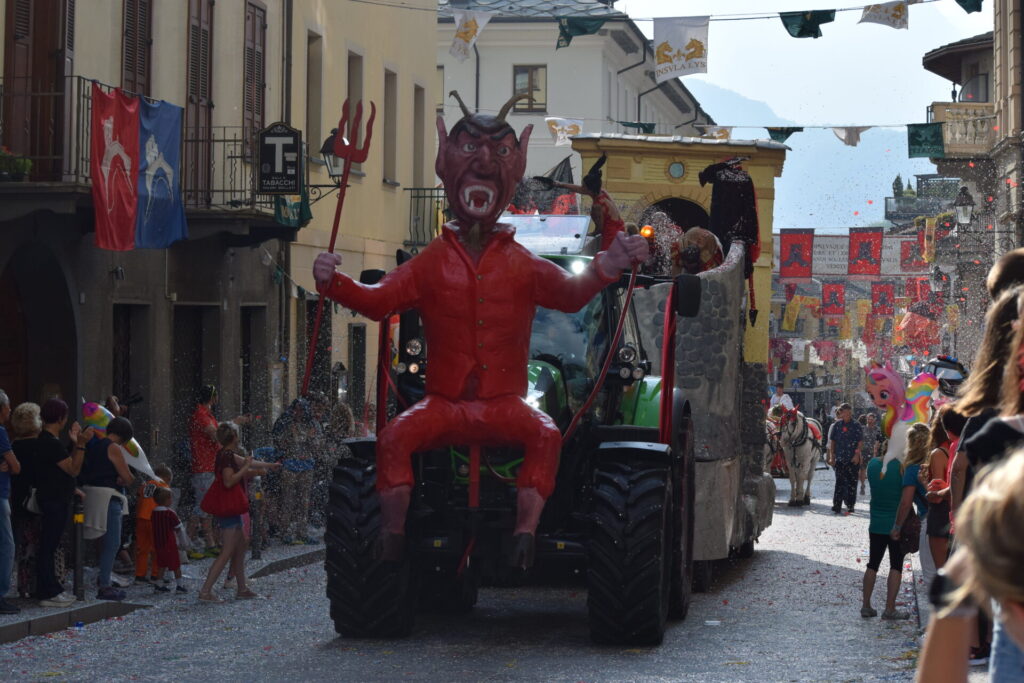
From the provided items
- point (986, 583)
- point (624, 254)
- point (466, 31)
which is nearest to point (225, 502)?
point (624, 254)

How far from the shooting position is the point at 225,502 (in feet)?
45.1

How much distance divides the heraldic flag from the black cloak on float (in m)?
5.18

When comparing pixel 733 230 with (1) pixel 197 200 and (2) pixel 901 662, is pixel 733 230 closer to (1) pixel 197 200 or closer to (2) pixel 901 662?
(1) pixel 197 200

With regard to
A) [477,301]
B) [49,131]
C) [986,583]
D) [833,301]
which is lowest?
[833,301]

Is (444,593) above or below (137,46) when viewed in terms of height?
below

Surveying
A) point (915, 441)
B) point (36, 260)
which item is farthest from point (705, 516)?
point (36, 260)

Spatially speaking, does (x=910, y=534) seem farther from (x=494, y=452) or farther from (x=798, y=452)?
(x=798, y=452)

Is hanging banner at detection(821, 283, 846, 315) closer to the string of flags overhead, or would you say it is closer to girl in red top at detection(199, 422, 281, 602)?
the string of flags overhead

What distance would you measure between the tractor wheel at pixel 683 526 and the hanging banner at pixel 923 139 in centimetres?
1648

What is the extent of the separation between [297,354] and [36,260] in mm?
8005

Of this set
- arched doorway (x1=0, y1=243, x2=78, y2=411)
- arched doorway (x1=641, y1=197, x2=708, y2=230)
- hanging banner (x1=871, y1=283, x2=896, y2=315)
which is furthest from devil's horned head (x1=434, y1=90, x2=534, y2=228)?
hanging banner (x1=871, y1=283, x2=896, y2=315)

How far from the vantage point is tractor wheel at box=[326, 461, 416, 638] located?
11.1 metres

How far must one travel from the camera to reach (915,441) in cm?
1222

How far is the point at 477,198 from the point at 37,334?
7.83 metres
